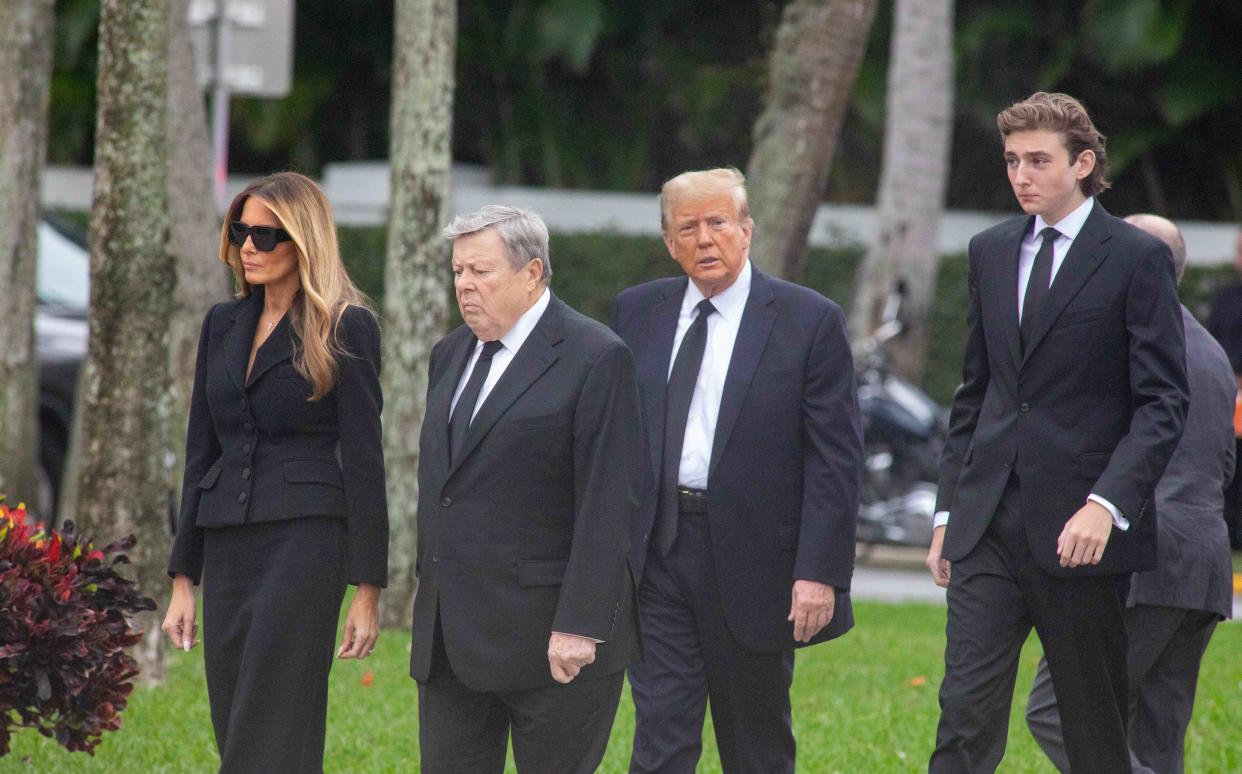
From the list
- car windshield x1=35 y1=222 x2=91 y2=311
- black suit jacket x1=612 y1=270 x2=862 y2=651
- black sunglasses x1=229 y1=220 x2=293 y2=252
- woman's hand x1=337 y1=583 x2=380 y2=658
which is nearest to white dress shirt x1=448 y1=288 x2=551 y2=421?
woman's hand x1=337 y1=583 x2=380 y2=658

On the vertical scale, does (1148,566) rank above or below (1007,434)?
below

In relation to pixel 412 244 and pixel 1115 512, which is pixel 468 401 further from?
pixel 412 244

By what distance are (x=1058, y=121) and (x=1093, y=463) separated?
35.7 inches

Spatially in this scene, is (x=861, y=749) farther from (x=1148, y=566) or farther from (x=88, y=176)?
(x=88, y=176)

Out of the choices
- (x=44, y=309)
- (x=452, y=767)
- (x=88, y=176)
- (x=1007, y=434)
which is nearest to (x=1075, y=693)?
(x=1007, y=434)

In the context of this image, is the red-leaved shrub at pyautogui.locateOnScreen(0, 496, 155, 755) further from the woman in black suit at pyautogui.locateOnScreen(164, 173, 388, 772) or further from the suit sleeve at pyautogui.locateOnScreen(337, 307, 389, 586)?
the suit sleeve at pyautogui.locateOnScreen(337, 307, 389, 586)

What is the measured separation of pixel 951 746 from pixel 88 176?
699 inches

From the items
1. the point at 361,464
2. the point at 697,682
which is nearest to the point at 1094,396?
the point at 697,682

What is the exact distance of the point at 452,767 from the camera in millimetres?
4332

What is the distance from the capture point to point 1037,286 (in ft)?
15.7

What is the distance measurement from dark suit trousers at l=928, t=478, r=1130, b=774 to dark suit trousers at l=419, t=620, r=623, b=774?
3.30ft

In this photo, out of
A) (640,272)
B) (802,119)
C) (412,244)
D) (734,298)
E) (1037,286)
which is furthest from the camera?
(640,272)

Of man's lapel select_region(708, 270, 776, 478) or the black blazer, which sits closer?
the black blazer

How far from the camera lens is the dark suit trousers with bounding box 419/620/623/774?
428cm
